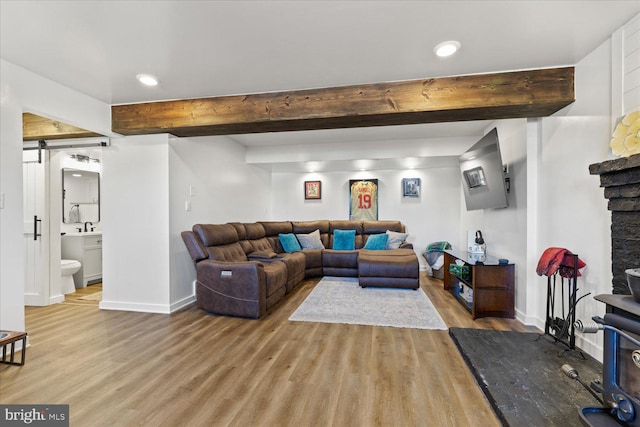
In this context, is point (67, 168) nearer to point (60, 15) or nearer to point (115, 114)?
point (115, 114)

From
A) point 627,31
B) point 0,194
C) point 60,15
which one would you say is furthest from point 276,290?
point 627,31

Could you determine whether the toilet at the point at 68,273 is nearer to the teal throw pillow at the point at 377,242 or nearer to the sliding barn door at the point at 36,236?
the sliding barn door at the point at 36,236

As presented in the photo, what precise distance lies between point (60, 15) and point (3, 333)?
2220 millimetres

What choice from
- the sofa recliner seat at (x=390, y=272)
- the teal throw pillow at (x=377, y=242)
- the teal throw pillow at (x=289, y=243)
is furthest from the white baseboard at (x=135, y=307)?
the teal throw pillow at (x=377, y=242)

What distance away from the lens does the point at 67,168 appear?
458 cm

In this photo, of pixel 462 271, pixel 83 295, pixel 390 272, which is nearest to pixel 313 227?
pixel 390 272

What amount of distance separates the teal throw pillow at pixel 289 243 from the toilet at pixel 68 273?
3089 millimetres

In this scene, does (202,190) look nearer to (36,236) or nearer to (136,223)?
(136,223)

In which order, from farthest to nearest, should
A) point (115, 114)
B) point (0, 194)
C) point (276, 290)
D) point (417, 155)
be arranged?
point (417, 155), point (276, 290), point (115, 114), point (0, 194)

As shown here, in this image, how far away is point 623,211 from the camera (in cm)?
167

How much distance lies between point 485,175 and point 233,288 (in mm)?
3122

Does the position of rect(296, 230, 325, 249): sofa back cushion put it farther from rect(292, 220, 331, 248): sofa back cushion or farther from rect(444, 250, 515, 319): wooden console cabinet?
rect(444, 250, 515, 319): wooden console cabinet

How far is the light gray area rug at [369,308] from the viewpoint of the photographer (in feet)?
9.60

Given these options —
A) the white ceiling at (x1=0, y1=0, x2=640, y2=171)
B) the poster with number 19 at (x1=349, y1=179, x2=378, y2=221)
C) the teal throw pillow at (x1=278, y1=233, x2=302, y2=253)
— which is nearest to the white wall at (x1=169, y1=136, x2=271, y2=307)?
the teal throw pillow at (x1=278, y1=233, x2=302, y2=253)
